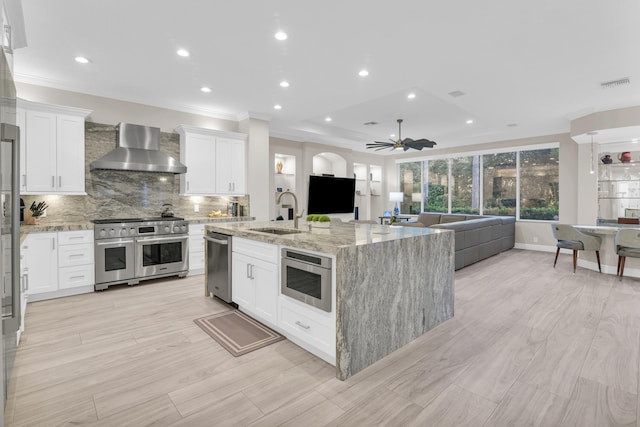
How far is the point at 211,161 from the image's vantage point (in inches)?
217

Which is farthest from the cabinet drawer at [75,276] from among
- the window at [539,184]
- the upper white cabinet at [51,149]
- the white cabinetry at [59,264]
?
the window at [539,184]

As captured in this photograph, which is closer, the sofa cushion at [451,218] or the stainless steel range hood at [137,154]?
the stainless steel range hood at [137,154]

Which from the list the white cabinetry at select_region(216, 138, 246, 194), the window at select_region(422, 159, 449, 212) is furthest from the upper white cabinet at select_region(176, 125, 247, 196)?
the window at select_region(422, 159, 449, 212)

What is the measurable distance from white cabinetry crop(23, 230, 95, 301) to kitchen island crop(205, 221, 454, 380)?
254 cm

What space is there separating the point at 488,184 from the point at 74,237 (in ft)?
29.7

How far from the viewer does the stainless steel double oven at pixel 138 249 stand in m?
4.27

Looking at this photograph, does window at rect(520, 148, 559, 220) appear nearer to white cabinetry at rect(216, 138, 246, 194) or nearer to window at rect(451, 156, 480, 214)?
window at rect(451, 156, 480, 214)

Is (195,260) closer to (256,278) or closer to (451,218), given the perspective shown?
(256,278)

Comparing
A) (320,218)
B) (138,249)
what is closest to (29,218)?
(138,249)

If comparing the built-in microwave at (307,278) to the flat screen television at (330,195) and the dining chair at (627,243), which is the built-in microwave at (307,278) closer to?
the dining chair at (627,243)

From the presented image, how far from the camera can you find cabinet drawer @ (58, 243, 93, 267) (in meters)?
4.02

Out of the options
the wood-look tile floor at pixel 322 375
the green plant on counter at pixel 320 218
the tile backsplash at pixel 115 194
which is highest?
the tile backsplash at pixel 115 194

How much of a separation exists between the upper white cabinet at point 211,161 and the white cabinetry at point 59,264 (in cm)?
166

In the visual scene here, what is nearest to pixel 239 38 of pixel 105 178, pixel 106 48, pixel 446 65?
pixel 106 48
